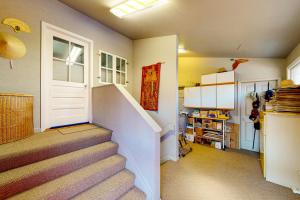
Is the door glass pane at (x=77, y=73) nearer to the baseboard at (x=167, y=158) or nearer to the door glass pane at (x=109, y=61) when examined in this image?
the door glass pane at (x=109, y=61)

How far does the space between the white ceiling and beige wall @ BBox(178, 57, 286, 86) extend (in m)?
0.55

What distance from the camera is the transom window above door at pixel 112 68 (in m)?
3.14

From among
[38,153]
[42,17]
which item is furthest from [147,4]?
[38,153]

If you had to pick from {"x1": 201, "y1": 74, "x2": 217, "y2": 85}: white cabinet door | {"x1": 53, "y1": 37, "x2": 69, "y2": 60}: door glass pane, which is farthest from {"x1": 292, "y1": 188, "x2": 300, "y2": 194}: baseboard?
{"x1": 53, "y1": 37, "x2": 69, "y2": 60}: door glass pane

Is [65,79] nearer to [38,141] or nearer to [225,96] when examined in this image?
[38,141]

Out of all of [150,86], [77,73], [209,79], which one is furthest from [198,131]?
[77,73]

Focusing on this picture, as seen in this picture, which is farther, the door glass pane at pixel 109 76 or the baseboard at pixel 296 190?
the door glass pane at pixel 109 76

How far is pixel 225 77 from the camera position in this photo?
13.1 ft

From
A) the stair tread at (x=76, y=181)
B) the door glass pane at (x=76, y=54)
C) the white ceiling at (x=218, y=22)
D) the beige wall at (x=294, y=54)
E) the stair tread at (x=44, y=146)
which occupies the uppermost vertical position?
the white ceiling at (x=218, y=22)

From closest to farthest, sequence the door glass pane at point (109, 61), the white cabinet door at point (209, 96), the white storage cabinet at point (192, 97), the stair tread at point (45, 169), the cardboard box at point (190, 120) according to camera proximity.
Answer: the stair tread at point (45, 169), the door glass pane at point (109, 61), the white cabinet door at point (209, 96), the white storage cabinet at point (192, 97), the cardboard box at point (190, 120)

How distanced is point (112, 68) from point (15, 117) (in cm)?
202

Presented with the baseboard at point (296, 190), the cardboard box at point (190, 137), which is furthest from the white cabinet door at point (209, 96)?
the baseboard at point (296, 190)

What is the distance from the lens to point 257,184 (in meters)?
2.29

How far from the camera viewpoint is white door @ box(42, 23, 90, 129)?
2.33 m
